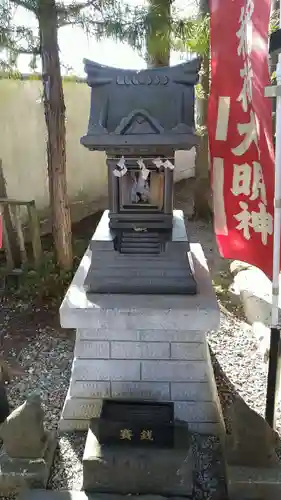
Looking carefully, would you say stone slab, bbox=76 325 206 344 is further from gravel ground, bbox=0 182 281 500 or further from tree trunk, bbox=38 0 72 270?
tree trunk, bbox=38 0 72 270

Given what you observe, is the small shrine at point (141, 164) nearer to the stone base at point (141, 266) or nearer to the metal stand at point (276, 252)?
the stone base at point (141, 266)

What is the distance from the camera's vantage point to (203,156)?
27.8 ft

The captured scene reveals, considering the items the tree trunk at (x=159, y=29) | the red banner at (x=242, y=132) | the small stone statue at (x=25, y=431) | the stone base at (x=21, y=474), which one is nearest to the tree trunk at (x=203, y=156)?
the tree trunk at (x=159, y=29)

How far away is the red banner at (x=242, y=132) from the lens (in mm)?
3066

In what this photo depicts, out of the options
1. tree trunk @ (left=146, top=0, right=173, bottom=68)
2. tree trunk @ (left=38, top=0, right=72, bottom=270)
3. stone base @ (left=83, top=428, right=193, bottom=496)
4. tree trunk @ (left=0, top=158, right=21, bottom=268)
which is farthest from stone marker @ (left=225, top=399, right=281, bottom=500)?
tree trunk @ (left=0, top=158, right=21, bottom=268)

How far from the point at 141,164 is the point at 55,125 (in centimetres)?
263

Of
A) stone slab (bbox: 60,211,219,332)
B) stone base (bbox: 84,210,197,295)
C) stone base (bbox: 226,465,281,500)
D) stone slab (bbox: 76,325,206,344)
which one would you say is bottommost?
stone base (bbox: 226,465,281,500)

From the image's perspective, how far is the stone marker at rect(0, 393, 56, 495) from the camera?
3.32 meters

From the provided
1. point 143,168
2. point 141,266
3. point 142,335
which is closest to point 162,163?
point 143,168

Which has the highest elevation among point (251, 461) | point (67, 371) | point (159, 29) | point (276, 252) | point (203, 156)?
point (159, 29)

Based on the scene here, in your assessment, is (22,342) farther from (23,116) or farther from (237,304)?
(23,116)

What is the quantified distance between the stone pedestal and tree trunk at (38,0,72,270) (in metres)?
2.61

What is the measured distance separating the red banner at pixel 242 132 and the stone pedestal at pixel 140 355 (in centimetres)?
68

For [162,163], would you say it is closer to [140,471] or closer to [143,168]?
[143,168]
